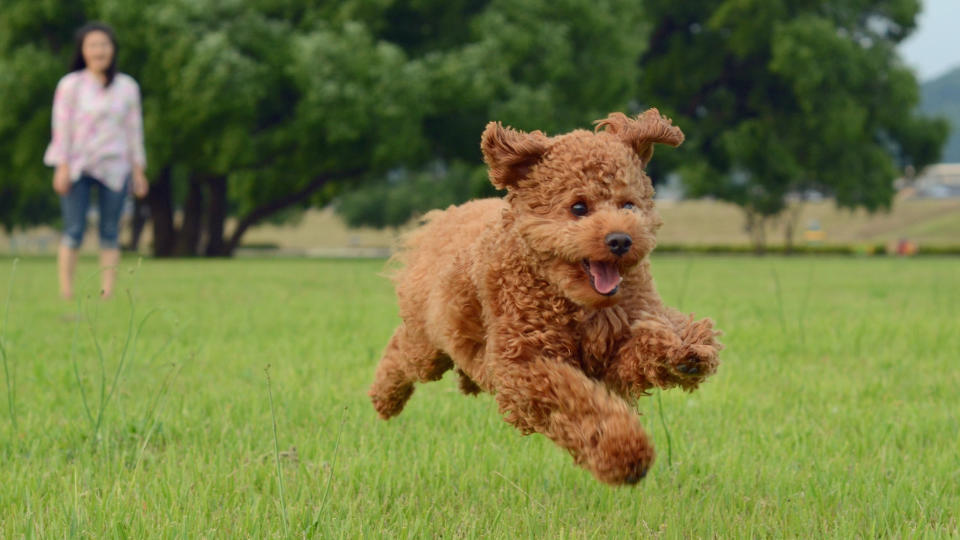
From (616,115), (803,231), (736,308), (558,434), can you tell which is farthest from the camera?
(803,231)

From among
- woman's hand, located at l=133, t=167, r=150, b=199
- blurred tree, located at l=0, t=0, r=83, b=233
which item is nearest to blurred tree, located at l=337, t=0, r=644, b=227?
blurred tree, located at l=0, t=0, r=83, b=233

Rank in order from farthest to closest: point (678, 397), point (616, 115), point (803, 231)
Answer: point (803, 231)
point (678, 397)
point (616, 115)

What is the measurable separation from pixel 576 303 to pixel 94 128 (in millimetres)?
7321

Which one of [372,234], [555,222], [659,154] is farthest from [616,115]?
[372,234]

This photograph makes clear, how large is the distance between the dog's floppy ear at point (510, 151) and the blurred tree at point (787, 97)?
98.5 feet

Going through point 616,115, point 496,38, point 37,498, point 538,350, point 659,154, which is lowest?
point 37,498

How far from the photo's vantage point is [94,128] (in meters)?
8.77

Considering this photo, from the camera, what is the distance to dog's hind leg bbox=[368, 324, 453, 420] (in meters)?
3.58

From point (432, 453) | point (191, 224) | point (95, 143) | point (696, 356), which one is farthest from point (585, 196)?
point (191, 224)

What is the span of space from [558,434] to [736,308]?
7418 mm

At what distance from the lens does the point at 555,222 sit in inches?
109

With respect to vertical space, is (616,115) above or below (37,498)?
above

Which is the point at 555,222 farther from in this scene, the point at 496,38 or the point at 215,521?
the point at 496,38

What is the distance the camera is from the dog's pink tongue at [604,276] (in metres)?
2.67
